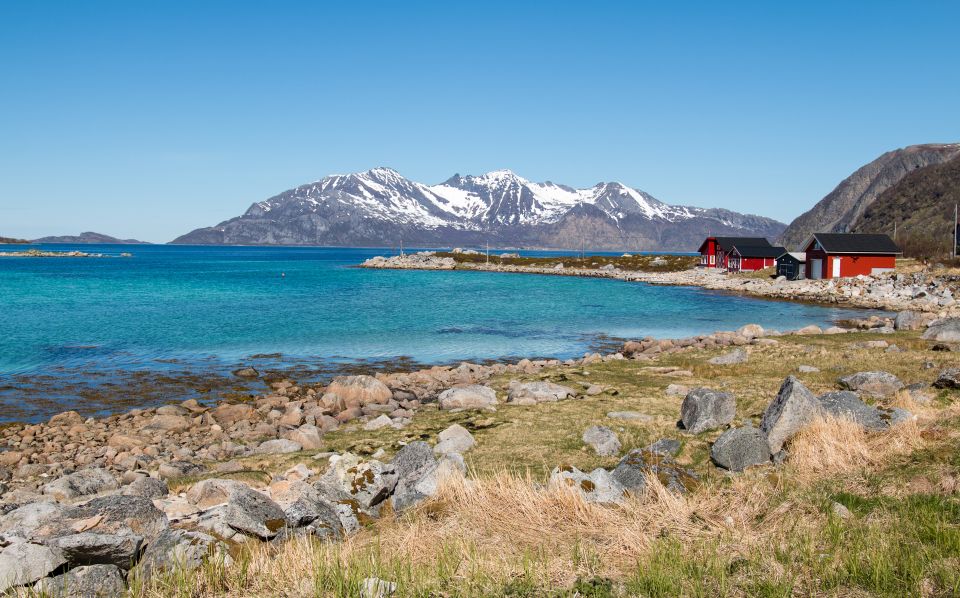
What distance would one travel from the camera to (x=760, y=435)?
36.5 ft

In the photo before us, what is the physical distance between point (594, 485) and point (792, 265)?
88.9 m

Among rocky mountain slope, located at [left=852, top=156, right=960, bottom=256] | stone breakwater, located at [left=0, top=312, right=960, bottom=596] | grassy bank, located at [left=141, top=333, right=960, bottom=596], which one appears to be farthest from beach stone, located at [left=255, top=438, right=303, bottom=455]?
rocky mountain slope, located at [left=852, top=156, right=960, bottom=256]

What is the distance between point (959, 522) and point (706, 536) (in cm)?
259

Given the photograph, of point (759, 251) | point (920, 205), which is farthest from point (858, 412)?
point (920, 205)

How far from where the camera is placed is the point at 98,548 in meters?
6.38

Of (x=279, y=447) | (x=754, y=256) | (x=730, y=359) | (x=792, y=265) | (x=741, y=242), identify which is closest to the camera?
(x=279, y=447)

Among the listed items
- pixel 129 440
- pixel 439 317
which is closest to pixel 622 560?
pixel 129 440

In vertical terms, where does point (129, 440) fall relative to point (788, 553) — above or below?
below

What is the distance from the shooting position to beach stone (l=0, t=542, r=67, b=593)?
5887 mm

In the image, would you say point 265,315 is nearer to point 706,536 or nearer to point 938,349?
point 938,349

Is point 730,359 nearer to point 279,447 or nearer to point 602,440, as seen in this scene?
point 602,440

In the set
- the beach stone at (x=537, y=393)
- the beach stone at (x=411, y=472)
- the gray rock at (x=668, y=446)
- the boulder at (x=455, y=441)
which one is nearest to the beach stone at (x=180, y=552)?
the beach stone at (x=411, y=472)

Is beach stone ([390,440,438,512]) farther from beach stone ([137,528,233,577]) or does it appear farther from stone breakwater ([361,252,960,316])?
stone breakwater ([361,252,960,316])

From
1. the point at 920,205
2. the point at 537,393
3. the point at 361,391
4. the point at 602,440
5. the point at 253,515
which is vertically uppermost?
the point at 920,205
